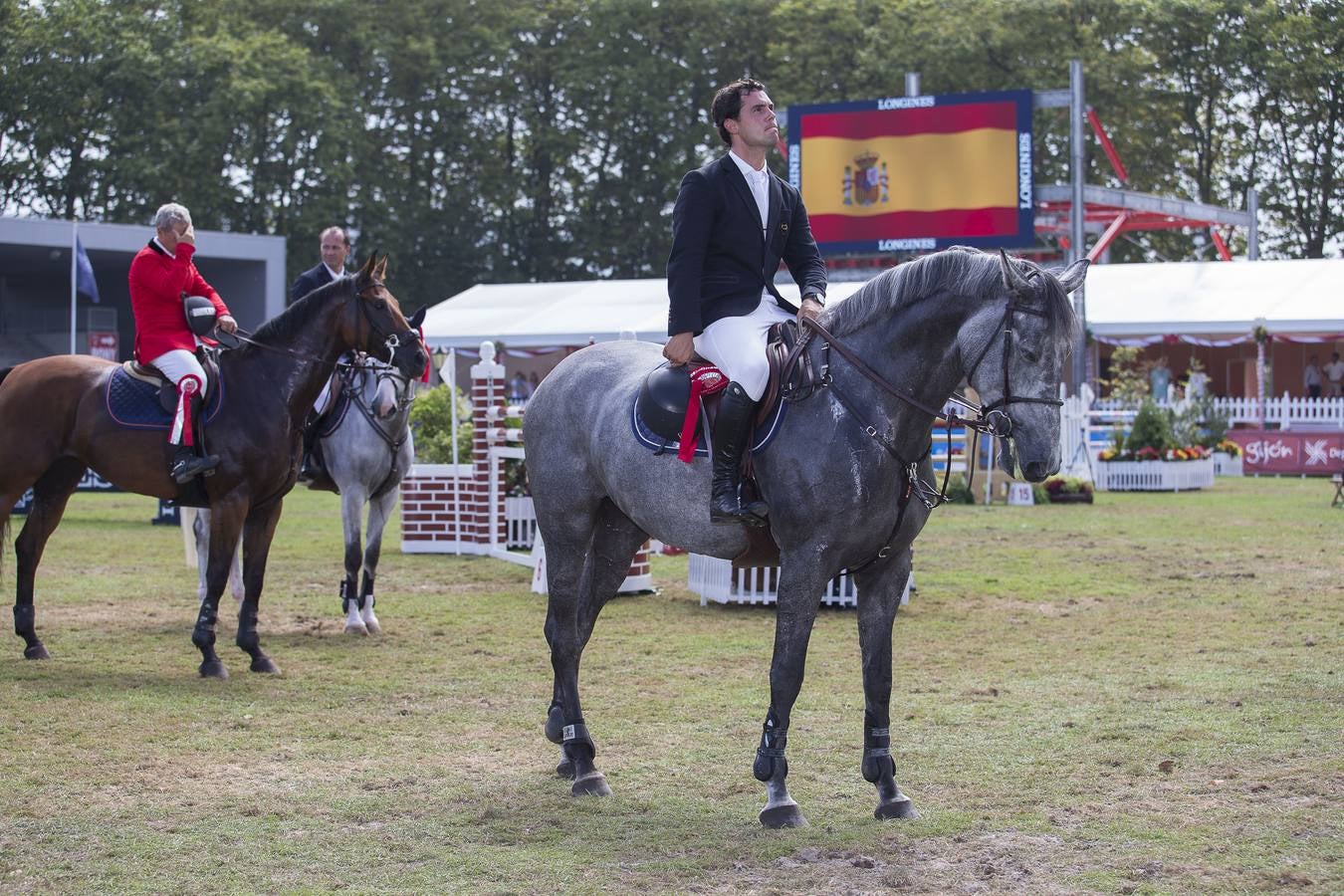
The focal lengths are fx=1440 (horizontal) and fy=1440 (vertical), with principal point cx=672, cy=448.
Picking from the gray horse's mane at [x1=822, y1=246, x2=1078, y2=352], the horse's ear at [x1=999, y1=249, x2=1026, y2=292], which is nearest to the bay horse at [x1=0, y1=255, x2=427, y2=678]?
the gray horse's mane at [x1=822, y1=246, x2=1078, y2=352]

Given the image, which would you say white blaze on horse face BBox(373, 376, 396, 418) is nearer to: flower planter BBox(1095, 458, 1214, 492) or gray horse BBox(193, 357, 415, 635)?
gray horse BBox(193, 357, 415, 635)

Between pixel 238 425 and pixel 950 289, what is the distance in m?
5.05

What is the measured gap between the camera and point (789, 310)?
609 cm

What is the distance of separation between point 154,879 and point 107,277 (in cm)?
3797

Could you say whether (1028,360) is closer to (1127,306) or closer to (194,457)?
(194,457)

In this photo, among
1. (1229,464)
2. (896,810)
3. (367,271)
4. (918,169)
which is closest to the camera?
(896,810)

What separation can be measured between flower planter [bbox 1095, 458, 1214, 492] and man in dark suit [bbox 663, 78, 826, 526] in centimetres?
1991

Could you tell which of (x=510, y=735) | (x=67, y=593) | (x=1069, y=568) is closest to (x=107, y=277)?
(x=67, y=593)

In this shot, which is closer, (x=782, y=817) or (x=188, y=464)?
(x=782, y=817)

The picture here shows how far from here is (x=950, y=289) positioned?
5520 millimetres

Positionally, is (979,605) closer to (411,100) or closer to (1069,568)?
(1069,568)

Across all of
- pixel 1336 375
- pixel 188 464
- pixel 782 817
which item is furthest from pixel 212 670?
pixel 1336 375

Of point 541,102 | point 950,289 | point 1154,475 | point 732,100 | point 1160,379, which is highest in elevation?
point 541,102

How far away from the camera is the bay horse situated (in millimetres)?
8867
